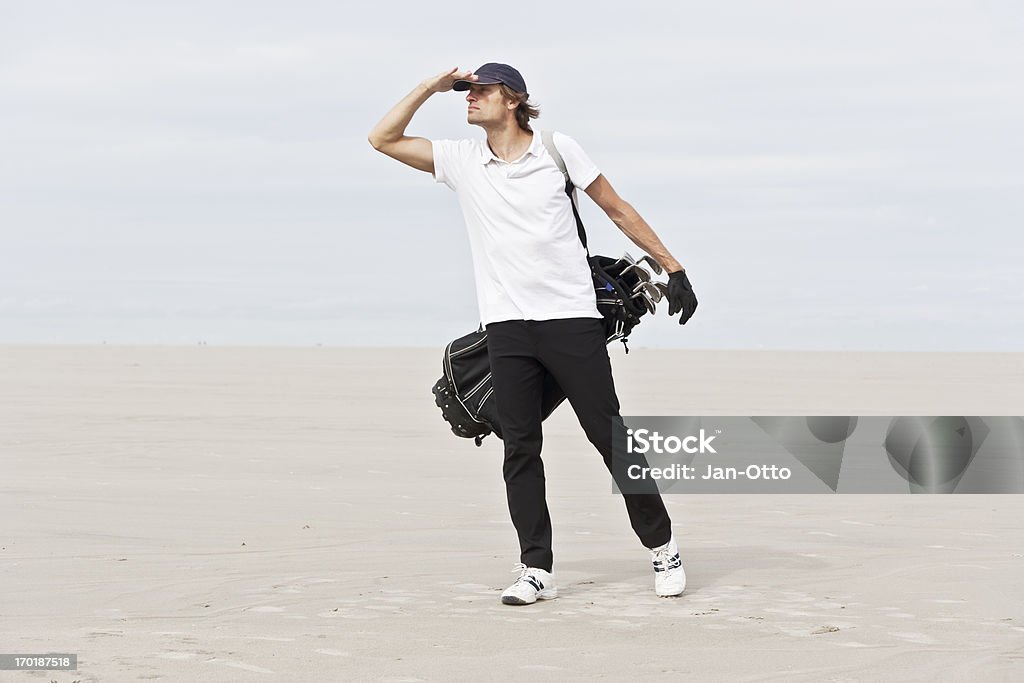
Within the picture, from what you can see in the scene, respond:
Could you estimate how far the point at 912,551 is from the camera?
6.80 metres

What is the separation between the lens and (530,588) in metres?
5.46

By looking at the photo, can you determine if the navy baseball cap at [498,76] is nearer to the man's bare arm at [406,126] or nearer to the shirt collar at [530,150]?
the man's bare arm at [406,126]

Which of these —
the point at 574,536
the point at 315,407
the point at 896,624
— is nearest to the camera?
the point at 896,624

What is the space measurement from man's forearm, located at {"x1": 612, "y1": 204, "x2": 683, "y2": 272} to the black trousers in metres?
0.39

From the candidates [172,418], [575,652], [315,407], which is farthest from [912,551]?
[315,407]

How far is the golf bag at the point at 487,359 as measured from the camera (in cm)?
567

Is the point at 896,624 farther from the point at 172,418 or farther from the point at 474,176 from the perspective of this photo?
the point at 172,418

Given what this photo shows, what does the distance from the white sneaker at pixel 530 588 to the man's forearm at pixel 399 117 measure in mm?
1944

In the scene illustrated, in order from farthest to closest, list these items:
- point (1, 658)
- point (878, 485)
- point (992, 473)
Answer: point (992, 473) → point (878, 485) → point (1, 658)

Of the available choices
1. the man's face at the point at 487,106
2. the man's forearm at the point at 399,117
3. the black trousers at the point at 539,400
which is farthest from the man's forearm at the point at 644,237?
the man's forearm at the point at 399,117

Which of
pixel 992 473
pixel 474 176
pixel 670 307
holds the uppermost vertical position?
pixel 474 176

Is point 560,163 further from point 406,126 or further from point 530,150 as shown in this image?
point 406,126

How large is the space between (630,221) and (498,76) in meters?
0.83

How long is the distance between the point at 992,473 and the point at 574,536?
456 centimetres
